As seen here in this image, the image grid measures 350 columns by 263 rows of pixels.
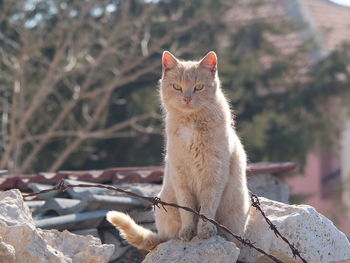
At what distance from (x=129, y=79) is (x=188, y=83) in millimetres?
7970

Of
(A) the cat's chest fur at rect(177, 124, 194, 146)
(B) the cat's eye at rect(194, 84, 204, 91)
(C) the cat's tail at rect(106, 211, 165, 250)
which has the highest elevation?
(B) the cat's eye at rect(194, 84, 204, 91)

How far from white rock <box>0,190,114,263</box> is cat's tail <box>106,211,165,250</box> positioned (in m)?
0.57

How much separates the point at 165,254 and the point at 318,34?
1348 centimetres

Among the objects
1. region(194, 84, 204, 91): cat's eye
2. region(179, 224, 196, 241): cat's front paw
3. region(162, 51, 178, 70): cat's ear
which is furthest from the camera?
region(162, 51, 178, 70): cat's ear

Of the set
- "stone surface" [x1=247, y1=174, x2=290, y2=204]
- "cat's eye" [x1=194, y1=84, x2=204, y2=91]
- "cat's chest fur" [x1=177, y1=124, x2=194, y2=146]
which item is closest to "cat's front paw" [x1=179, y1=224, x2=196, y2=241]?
"cat's chest fur" [x1=177, y1=124, x2=194, y2=146]

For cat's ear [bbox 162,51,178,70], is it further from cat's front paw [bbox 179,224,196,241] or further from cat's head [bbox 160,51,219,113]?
cat's front paw [bbox 179,224,196,241]

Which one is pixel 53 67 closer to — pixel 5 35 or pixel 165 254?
pixel 5 35

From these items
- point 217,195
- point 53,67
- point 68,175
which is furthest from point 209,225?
point 53,67

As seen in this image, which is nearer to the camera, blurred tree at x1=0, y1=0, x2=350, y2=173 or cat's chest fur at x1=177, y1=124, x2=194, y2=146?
cat's chest fur at x1=177, y1=124, x2=194, y2=146

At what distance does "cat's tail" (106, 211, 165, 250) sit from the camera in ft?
12.7

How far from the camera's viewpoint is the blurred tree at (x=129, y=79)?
39.7ft

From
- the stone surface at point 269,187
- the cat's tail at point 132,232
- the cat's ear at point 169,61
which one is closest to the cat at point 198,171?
the cat's tail at point 132,232

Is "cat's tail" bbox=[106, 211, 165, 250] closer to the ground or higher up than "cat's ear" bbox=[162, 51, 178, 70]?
closer to the ground

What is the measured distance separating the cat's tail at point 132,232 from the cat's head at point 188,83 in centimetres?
71
